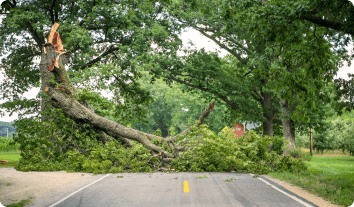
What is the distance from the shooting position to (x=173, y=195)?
23.8 feet

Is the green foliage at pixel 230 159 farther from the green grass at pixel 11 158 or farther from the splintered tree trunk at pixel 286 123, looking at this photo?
the green grass at pixel 11 158

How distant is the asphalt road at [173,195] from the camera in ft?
20.8

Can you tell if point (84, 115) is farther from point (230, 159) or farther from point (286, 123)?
point (286, 123)

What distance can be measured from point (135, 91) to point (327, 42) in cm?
1328

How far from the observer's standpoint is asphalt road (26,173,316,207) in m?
6.34

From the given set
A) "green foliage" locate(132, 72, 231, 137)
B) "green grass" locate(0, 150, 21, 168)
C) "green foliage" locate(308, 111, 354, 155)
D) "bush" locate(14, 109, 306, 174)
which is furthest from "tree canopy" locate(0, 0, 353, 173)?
"green foliage" locate(132, 72, 231, 137)

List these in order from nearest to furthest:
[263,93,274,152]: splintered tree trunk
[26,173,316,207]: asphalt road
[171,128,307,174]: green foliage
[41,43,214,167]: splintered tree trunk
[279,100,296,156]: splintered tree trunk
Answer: [26,173,316,207]: asphalt road, [171,128,307,174]: green foliage, [41,43,214,167]: splintered tree trunk, [279,100,296,156]: splintered tree trunk, [263,93,274,152]: splintered tree trunk

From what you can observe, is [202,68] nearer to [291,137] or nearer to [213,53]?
[213,53]

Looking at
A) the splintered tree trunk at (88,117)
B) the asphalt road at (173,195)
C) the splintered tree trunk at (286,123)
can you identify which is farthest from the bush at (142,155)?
the splintered tree trunk at (286,123)

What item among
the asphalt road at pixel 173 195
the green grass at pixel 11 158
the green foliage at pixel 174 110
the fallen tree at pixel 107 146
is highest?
the green foliage at pixel 174 110

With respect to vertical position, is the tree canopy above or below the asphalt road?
above

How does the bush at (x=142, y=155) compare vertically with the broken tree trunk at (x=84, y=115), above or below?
below

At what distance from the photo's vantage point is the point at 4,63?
20.4m

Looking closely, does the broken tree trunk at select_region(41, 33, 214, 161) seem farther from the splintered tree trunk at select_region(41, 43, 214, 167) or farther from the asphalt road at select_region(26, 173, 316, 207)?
the asphalt road at select_region(26, 173, 316, 207)
